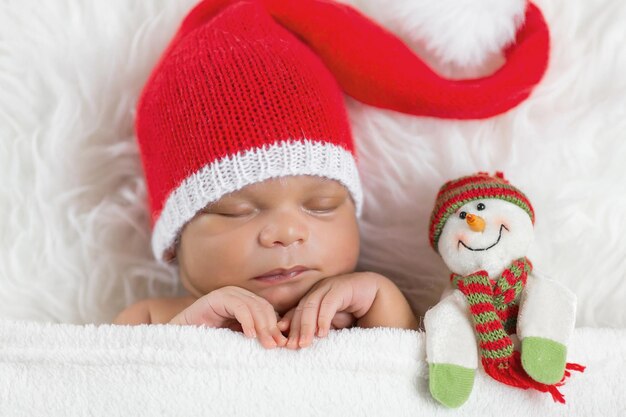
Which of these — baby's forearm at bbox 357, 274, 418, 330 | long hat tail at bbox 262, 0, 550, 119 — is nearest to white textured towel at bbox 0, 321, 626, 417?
baby's forearm at bbox 357, 274, 418, 330

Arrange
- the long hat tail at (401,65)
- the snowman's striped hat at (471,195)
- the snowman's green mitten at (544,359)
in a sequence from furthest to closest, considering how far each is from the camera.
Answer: the long hat tail at (401,65)
the snowman's striped hat at (471,195)
the snowman's green mitten at (544,359)

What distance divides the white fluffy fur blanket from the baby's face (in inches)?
6.2

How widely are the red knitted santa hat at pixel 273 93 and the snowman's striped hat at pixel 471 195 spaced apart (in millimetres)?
156

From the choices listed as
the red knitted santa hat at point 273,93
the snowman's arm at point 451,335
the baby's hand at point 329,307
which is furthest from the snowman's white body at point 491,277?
the red knitted santa hat at point 273,93

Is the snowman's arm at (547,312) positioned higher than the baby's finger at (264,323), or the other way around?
the snowman's arm at (547,312)

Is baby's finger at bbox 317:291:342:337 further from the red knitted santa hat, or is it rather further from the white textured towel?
the red knitted santa hat

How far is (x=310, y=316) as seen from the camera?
945 millimetres

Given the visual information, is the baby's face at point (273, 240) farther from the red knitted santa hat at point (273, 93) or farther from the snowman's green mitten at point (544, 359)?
the snowman's green mitten at point (544, 359)

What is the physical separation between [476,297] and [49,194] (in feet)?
2.47

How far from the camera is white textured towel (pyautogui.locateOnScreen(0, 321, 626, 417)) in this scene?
88 cm

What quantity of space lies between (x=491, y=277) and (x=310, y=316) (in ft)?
0.79

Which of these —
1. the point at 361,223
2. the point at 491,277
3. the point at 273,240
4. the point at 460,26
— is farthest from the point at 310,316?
the point at 460,26

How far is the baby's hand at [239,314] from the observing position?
914mm

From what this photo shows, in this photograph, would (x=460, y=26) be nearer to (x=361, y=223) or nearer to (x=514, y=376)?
(x=361, y=223)
